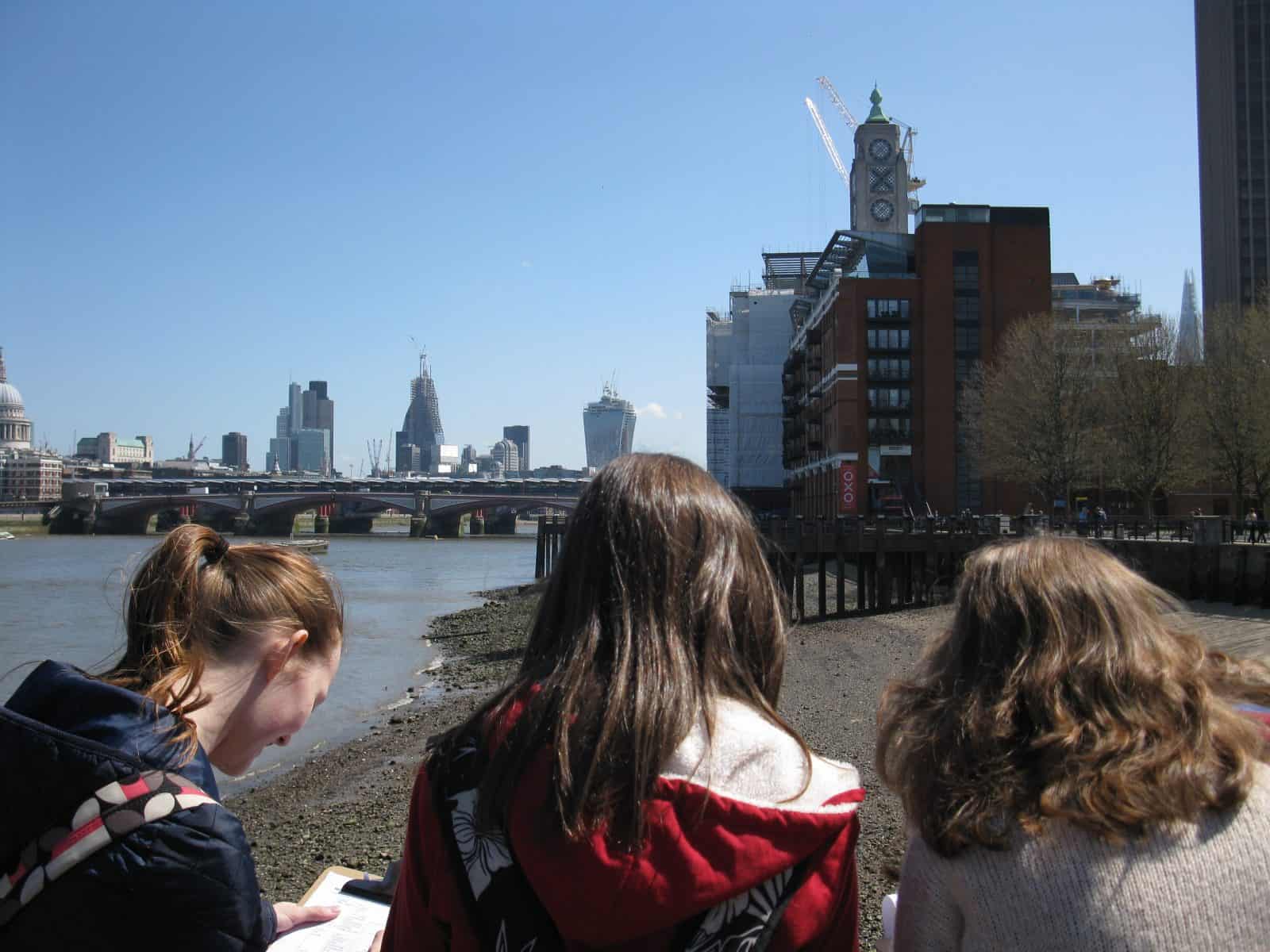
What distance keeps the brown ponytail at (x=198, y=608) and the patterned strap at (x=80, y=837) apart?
33cm

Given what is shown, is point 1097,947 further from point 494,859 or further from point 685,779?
point 494,859

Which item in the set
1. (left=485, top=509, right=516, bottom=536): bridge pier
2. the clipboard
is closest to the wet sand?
the clipboard

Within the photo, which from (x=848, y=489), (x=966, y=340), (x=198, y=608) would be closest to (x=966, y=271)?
(x=966, y=340)

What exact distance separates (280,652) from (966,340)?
56.1 metres

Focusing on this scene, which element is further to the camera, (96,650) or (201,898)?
(96,650)

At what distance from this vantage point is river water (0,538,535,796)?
14862 millimetres

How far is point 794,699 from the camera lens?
15586 millimetres

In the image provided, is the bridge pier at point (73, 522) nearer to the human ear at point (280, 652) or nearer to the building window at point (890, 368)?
the building window at point (890, 368)

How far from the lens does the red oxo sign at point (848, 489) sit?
54.6 meters

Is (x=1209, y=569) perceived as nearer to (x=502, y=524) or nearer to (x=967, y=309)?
(x=967, y=309)

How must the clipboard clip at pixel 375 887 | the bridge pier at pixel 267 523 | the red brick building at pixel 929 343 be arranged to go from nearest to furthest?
the clipboard clip at pixel 375 887
the red brick building at pixel 929 343
the bridge pier at pixel 267 523

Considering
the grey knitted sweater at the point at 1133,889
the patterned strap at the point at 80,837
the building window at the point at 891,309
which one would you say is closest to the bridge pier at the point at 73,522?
the building window at the point at 891,309

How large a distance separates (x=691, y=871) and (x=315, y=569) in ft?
4.50

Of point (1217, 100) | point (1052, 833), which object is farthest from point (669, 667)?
point (1217, 100)
